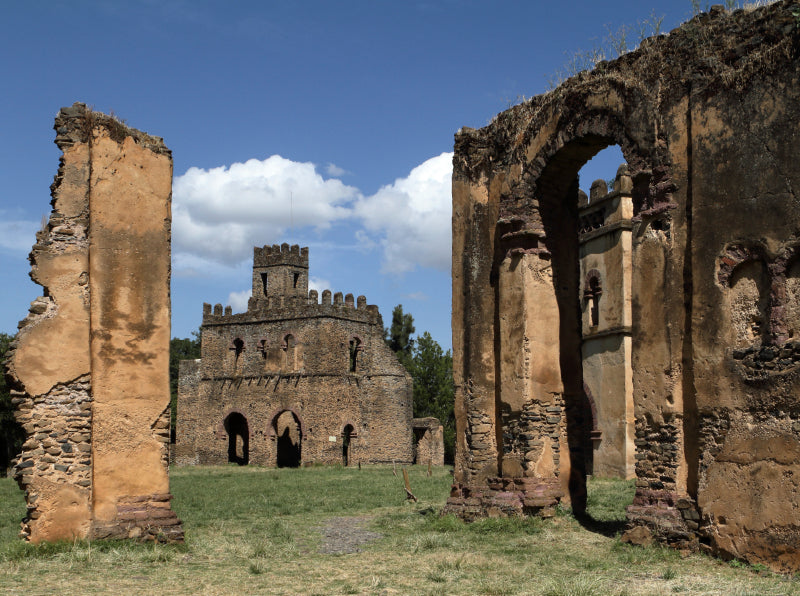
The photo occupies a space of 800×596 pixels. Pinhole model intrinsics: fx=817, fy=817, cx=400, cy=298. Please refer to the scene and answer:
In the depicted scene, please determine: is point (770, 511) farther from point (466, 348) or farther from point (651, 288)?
point (466, 348)

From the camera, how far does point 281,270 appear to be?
52.6 m

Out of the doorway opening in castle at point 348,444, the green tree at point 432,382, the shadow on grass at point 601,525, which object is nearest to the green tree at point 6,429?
the doorway opening in castle at point 348,444

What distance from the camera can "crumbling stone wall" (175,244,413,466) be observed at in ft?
127

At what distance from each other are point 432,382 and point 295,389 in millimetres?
16435

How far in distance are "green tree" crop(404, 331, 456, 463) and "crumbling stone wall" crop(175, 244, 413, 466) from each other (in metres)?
12.3

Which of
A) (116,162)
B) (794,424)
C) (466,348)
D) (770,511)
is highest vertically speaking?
(116,162)

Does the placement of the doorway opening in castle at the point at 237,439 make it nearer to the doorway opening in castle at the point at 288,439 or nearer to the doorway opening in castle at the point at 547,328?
the doorway opening in castle at the point at 288,439

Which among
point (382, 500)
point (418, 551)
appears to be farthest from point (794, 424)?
point (382, 500)

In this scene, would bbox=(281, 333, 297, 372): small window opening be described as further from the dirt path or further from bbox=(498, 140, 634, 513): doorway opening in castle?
bbox=(498, 140, 634, 513): doorway opening in castle

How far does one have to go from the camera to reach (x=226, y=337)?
4162 cm

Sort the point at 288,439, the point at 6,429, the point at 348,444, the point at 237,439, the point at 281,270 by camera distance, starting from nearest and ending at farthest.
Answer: the point at 6,429, the point at 348,444, the point at 288,439, the point at 237,439, the point at 281,270

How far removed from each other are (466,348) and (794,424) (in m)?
5.86

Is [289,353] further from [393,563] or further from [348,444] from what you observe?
[393,563]

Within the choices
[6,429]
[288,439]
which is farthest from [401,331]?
[6,429]
